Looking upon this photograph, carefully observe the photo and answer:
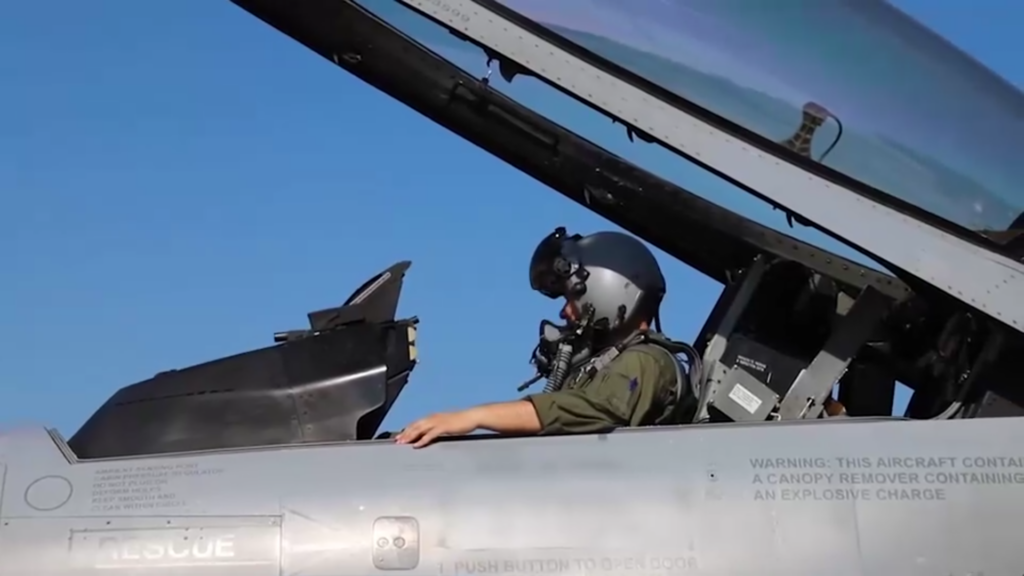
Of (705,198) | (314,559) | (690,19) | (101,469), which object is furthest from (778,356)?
(101,469)

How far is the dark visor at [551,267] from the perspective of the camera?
4.94 m

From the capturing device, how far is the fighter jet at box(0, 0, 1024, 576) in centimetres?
391

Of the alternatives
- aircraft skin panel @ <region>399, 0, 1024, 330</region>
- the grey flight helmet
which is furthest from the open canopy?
the grey flight helmet

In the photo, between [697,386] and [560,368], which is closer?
[697,386]

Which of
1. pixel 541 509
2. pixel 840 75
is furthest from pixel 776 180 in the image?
pixel 541 509

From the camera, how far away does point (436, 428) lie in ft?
13.6

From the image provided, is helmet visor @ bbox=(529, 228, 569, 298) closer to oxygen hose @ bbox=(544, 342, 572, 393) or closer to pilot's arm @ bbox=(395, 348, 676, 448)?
oxygen hose @ bbox=(544, 342, 572, 393)

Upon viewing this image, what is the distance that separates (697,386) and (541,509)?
1.15 m

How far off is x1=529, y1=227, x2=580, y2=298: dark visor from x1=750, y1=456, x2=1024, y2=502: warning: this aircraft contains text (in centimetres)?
126

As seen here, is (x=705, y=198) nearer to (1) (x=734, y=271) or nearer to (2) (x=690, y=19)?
(1) (x=734, y=271)

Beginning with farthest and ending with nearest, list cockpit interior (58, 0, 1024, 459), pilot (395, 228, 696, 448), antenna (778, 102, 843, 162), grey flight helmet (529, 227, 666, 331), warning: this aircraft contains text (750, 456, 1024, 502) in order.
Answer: grey flight helmet (529, 227, 666, 331), antenna (778, 102, 843, 162), cockpit interior (58, 0, 1024, 459), pilot (395, 228, 696, 448), warning: this aircraft contains text (750, 456, 1024, 502)

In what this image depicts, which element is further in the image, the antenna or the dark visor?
the dark visor

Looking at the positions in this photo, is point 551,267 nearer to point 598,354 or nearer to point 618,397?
point 598,354

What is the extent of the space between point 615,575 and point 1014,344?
5.93 ft
